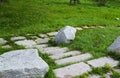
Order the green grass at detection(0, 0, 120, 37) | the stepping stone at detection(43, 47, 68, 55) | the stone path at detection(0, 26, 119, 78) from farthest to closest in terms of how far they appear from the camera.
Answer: the green grass at detection(0, 0, 120, 37)
the stepping stone at detection(43, 47, 68, 55)
the stone path at detection(0, 26, 119, 78)

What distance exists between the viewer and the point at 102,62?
213 inches

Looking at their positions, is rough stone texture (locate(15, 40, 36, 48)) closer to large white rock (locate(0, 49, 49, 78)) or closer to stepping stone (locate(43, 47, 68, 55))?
stepping stone (locate(43, 47, 68, 55))

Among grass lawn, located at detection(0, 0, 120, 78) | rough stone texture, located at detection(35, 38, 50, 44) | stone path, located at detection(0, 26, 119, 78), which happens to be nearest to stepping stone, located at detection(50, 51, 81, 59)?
stone path, located at detection(0, 26, 119, 78)

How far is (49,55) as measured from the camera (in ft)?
18.8

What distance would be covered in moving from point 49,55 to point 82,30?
99.6 inches

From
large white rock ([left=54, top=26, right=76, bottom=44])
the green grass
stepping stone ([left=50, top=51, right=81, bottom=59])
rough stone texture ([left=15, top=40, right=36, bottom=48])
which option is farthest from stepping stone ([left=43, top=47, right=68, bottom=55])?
the green grass

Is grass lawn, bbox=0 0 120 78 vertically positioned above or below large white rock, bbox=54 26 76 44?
below

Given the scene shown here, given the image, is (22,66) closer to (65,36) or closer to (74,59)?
(74,59)

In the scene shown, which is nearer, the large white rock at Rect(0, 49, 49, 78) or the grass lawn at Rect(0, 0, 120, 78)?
the large white rock at Rect(0, 49, 49, 78)

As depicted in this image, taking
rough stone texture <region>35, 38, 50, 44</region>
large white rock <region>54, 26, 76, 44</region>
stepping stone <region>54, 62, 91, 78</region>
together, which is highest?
large white rock <region>54, 26, 76, 44</region>

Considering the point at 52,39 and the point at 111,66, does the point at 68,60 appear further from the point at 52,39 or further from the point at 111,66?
the point at 52,39

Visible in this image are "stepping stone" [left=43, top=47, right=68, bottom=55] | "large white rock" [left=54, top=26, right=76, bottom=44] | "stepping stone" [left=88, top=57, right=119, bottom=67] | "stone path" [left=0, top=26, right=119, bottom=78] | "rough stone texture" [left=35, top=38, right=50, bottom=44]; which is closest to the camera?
"stone path" [left=0, top=26, right=119, bottom=78]

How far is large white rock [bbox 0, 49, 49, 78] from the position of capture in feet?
13.7

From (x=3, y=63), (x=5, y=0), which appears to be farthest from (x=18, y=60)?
(x=5, y=0)
